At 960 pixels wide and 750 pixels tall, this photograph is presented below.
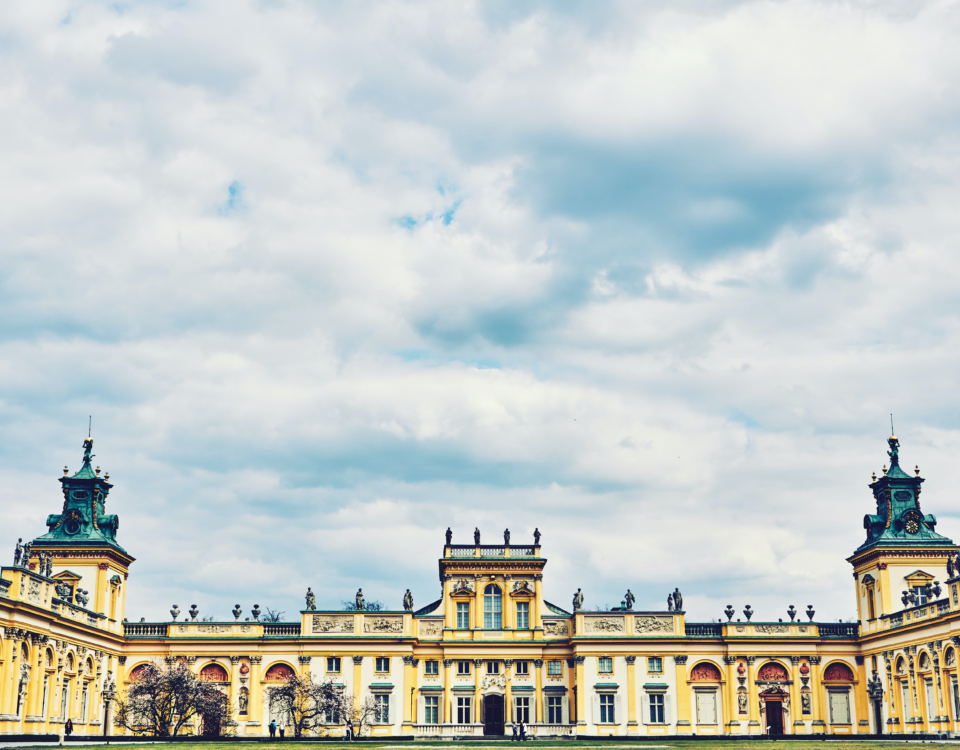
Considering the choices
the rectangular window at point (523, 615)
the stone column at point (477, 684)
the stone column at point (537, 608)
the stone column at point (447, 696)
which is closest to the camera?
the stone column at point (447, 696)

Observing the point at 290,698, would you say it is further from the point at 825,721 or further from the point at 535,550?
the point at 825,721

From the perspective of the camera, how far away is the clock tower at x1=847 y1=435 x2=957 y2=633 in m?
63.5

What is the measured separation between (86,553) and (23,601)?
15.5 meters

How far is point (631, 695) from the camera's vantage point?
65312mm

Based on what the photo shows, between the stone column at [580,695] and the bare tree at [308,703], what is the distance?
48.9 feet

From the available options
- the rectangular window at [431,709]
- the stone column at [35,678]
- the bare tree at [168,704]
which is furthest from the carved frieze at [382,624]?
the stone column at [35,678]

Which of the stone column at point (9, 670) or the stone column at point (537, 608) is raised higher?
the stone column at point (537, 608)

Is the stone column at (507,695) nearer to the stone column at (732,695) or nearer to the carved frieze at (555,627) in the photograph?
the carved frieze at (555,627)

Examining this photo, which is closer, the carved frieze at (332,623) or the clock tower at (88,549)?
the clock tower at (88,549)

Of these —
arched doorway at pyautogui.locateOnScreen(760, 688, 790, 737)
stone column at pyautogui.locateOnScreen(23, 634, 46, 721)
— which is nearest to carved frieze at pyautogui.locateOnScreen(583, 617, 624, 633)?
arched doorway at pyautogui.locateOnScreen(760, 688, 790, 737)

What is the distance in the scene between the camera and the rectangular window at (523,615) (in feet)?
224

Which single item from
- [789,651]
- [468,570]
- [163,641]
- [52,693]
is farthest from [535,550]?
[52,693]

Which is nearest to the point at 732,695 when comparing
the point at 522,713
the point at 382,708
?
the point at 522,713

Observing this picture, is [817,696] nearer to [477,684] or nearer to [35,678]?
[477,684]
